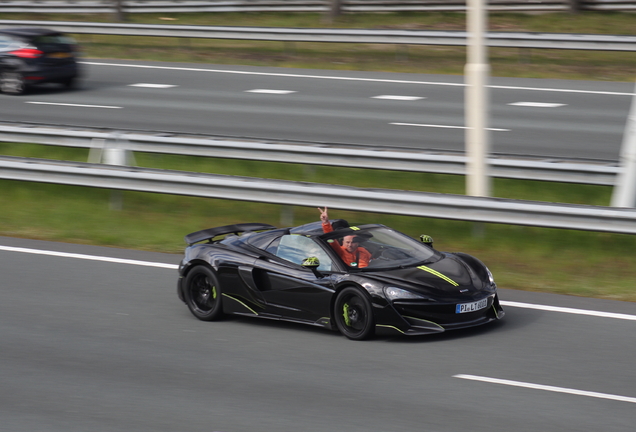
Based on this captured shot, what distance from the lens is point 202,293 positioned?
10180 mm

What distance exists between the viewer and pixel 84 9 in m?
34.3

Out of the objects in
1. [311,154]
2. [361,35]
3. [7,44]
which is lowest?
[311,154]

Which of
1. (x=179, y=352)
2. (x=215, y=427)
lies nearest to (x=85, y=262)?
(x=179, y=352)

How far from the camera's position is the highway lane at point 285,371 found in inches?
277

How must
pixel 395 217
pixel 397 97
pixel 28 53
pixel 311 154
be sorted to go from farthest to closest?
1. pixel 28 53
2. pixel 397 97
3. pixel 311 154
4. pixel 395 217

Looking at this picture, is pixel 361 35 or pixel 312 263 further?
pixel 361 35

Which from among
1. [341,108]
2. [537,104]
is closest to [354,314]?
[341,108]

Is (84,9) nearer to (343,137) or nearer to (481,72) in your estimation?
(343,137)

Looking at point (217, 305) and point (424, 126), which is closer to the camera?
point (217, 305)

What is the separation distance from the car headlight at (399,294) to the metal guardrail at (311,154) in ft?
18.3

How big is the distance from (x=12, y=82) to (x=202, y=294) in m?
15.3

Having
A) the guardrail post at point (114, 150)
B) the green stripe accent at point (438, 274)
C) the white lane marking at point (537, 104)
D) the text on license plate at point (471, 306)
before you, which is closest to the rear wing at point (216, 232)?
the green stripe accent at point (438, 274)

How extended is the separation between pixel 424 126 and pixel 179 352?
36.9 ft

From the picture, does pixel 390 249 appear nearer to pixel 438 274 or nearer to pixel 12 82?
pixel 438 274
